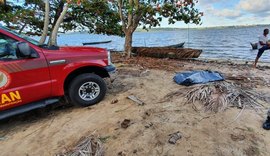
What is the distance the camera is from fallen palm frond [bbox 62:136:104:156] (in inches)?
142

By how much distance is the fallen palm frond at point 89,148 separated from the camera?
362 centimetres

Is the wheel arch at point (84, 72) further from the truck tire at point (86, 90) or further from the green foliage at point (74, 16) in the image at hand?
the green foliage at point (74, 16)

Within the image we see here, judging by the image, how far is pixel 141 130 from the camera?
→ 4180mm

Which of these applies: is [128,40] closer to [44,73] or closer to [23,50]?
[44,73]

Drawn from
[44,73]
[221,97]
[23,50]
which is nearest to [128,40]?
[221,97]

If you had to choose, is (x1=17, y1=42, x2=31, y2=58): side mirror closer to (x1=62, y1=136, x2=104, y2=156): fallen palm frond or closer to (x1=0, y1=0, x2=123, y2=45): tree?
(x1=62, y1=136, x2=104, y2=156): fallen palm frond

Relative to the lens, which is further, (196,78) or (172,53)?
Result: (172,53)

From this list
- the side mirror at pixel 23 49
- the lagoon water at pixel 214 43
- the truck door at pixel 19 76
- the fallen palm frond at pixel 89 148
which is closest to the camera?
the fallen palm frond at pixel 89 148

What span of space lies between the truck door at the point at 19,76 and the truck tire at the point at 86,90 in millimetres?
591

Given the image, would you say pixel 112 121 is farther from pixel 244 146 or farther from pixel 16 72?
pixel 244 146

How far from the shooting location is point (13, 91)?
14.4 feet

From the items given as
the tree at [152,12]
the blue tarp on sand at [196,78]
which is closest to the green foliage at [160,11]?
the tree at [152,12]

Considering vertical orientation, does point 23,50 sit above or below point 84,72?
above

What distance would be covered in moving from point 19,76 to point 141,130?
2.40m
